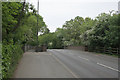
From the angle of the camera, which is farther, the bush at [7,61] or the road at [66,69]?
the road at [66,69]

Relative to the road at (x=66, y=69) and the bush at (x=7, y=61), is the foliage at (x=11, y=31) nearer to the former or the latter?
the bush at (x=7, y=61)

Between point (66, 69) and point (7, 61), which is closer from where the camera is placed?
point (7, 61)

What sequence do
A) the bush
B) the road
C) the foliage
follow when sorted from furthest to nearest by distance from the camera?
the road < the foliage < the bush

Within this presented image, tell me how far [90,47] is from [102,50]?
5.74 metres

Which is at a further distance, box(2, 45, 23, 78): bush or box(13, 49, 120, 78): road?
box(13, 49, 120, 78): road

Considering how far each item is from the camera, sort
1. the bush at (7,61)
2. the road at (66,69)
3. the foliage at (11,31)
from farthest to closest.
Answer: the road at (66,69) → the foliage at (11,31) → the bush at (7,61)

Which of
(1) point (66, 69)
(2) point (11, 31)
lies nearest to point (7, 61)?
(1) point (66, 69)

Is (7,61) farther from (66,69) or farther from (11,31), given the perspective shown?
(11,31)

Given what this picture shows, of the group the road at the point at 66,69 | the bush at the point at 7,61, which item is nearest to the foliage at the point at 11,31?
the bush at the point at 7,61

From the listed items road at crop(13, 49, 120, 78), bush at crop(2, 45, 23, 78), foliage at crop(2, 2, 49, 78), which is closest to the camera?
bush at crop(2, 45, 23, 78)

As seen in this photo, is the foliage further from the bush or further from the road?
the road

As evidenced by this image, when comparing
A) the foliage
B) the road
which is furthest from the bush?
the road

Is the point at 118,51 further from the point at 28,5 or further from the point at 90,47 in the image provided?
the point at 28,5

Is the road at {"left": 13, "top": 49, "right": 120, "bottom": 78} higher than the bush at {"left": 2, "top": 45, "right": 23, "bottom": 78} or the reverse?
the reverse
